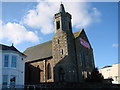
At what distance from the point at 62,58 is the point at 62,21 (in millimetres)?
9166

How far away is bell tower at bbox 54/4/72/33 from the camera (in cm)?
3588

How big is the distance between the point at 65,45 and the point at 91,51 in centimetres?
1040

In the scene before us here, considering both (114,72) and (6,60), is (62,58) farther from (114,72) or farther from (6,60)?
(114,72)

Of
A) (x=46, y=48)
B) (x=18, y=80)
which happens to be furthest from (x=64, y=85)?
(x=46, y=48)

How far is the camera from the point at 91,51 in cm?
4059

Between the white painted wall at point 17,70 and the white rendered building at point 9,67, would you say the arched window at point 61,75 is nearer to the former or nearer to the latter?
the white painted wall at point 17,70

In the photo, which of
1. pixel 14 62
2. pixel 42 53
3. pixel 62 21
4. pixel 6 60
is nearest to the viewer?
pixel 6 60

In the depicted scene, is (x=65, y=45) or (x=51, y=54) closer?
(x=65, y=45)

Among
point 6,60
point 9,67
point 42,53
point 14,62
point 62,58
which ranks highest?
point 42,53

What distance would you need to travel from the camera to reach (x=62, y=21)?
119ft

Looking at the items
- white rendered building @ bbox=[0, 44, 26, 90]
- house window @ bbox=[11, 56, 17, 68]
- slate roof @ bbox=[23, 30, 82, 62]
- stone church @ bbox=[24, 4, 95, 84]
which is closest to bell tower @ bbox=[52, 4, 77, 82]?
stone church @ bbox=[24, 4, 95, 84]

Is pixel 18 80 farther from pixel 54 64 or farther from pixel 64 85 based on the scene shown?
pixel 54 64

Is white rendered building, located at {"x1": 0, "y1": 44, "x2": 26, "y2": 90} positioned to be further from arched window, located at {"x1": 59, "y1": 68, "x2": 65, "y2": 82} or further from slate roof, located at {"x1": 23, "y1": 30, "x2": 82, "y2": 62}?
slate roof, located at {"x1": 23, "y1": 30, "x2": 82, "y2": 62}

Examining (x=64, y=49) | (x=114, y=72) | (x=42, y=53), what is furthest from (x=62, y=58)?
(x=114, y=72)
